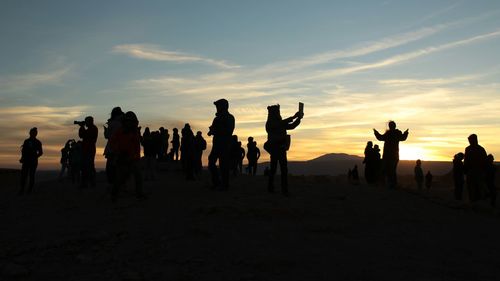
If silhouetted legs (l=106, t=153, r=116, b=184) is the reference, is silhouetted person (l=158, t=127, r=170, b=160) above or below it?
above

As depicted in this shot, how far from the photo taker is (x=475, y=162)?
13.0 meters

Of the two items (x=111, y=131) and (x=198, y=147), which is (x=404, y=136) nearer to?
(x=111, y=131)

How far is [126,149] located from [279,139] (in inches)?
133

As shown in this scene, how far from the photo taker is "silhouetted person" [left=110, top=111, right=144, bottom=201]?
10469mm

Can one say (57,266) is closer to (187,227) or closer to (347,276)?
(187,227)

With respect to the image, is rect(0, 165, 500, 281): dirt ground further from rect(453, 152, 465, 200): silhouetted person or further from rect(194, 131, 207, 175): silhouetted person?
rect(194, 131, 207, 175): silhouetted person

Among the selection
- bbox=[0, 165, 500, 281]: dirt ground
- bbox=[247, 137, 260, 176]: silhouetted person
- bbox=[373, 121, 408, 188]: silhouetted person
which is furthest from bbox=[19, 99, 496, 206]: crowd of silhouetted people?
bbox=[247, 137, 260, 176]: silhouetted person

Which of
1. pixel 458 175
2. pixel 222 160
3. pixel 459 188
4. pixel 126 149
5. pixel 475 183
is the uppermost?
pixel 126 149

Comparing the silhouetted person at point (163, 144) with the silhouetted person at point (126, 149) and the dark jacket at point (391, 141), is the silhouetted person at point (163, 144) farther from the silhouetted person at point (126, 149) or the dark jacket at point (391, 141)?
the silhouetted person at point (126, 149)

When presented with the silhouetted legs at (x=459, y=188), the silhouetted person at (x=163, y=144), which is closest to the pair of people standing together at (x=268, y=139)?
the silhouetted legs at (x=459, y=188)

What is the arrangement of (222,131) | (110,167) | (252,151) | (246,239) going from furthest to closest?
(252,151), (222,131), (110,167), (246,239)

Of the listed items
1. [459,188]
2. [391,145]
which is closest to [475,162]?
[391,145]

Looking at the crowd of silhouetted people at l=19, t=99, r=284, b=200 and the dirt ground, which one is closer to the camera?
the dirt ground

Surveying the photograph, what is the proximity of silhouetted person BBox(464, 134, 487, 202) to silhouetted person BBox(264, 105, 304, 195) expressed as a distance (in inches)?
192
